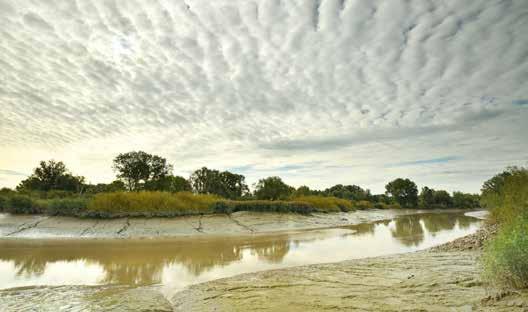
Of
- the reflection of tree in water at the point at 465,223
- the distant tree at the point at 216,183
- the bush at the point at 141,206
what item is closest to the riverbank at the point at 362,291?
the bush at the point at 141,206

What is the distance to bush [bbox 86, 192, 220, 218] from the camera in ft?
65.7

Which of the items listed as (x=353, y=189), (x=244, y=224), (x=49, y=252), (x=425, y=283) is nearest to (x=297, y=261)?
(x=425, y=283)

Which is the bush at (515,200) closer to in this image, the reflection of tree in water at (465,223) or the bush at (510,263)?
the bush at (510,263)

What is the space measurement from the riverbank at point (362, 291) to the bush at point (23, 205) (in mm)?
18717

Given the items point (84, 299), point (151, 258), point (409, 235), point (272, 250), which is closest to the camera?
point (84, 299)

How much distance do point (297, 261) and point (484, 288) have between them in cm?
608

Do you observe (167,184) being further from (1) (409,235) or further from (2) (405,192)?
(2) (405,192)

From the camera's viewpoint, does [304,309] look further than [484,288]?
No

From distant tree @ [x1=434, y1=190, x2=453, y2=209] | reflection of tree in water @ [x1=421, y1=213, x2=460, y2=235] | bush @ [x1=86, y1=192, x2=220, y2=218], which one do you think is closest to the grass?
bush @ [x1=86, y1=192, x2=220, y2=218]

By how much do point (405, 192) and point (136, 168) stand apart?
71.7 metres

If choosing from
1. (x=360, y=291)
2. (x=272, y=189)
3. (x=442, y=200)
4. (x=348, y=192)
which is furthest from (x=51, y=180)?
(x=442, y=200)

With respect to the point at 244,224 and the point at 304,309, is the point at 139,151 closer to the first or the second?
the point at 244,224

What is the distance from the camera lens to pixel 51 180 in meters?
41.2

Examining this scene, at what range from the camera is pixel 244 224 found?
21.7 m
